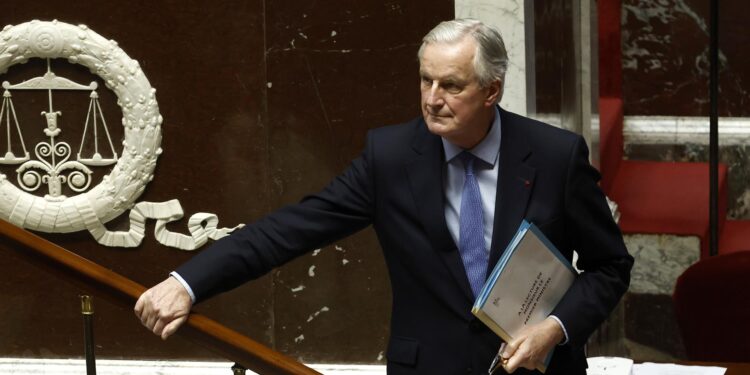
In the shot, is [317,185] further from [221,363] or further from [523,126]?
[523,126]

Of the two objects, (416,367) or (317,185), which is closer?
(416,367)

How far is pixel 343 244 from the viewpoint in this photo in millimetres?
4879

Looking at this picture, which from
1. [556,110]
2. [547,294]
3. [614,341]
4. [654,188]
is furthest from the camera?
[654,188]

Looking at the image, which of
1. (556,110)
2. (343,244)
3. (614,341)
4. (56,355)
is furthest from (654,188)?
(56,355)

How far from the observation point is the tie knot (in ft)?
10.6

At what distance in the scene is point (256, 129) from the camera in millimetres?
4836

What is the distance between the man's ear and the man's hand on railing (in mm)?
763

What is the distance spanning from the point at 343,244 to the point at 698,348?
3.93 feet

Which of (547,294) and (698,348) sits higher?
(547,294)

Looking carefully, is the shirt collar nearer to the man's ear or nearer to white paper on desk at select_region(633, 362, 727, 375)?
the man's ear

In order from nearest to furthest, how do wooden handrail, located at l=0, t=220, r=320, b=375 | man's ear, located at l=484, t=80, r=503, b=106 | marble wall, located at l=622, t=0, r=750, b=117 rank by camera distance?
1. wooden handrail, located at l=0, t=220, r=320, b=375
2. man's ear, located at l=484, t=80, r=503, b=106
3. marble wall, located at l=622, t=0, r=750, b=117

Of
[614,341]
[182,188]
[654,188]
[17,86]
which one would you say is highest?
[17,86]

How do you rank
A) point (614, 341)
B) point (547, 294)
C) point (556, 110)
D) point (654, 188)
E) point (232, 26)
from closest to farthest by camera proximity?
1. point (547, 294)
2. point (232, 26)
3. point (556, 110)
4. point (614, 341)
5. point (654, 188)

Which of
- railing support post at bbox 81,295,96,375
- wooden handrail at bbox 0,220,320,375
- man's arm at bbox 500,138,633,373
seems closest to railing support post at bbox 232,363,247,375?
wooden handrail at bbox 0,220,320,375
